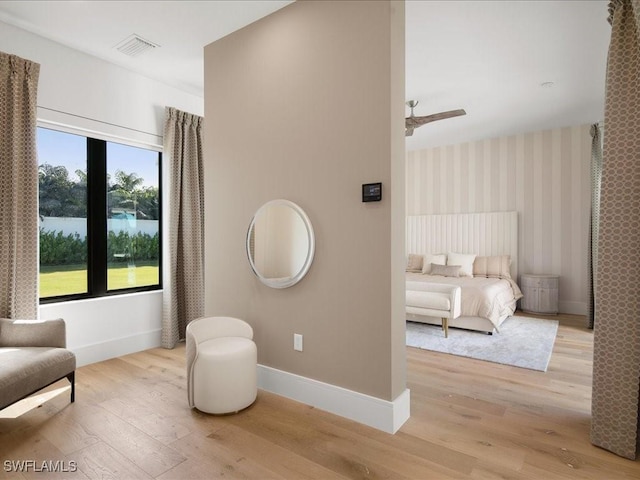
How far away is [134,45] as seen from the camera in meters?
3.17

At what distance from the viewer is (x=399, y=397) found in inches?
88.1

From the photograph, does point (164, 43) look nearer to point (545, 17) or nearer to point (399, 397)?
point (545, 17)

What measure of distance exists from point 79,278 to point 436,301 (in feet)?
12.6

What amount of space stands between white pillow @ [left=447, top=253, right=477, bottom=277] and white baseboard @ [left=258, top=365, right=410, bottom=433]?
380 centimetres

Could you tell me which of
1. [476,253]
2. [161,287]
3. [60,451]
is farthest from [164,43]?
[476,253]

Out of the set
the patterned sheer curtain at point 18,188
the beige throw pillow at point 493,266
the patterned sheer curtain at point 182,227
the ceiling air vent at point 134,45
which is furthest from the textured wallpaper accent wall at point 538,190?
the patterned sheer curtain at point 18,188

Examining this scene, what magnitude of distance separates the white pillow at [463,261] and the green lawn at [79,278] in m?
4.53

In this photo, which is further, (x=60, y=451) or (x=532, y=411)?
(x=532, y=411)

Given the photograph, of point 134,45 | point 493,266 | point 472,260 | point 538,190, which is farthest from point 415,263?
point 134,45

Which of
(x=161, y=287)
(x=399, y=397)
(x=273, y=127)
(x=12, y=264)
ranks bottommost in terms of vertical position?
(x=399, y=397)

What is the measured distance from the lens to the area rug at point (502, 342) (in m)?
3.48

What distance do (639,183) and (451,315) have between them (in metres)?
2.55

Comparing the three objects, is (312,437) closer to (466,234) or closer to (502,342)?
(502,342)

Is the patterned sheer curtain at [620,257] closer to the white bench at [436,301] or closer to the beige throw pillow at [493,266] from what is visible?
the white bench at [436,301]
